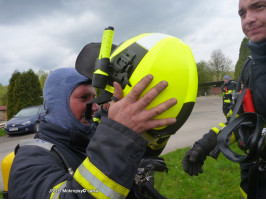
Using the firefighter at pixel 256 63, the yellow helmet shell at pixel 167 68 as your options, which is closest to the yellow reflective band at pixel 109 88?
the yellow helmet shell at pixel 167 68

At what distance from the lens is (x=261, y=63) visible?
1927 millimetres

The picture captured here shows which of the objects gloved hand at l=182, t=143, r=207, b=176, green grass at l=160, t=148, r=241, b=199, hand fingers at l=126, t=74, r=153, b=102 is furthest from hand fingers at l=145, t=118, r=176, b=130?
green grass at l=160, t=148, r=241, b=199

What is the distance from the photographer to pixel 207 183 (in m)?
4.27

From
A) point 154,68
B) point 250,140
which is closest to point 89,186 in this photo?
point 154,68

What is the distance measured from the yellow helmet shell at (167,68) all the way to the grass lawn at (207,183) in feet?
8.64

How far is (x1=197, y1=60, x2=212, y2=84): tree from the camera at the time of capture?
37719mm

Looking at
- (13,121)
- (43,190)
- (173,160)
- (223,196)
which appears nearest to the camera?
(43,190)

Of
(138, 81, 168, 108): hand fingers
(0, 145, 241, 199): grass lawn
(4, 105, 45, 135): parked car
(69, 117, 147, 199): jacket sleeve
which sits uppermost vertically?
(138, 81, 168, 108): hand fingers

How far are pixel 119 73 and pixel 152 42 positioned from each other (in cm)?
31

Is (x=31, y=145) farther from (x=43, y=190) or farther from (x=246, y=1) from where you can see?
(x=246, y=1)

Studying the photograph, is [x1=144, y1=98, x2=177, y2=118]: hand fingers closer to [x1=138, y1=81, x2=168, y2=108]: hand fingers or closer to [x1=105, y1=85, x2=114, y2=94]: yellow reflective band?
[x1=138, y1=81, x2=168, y2=108]: hand fingers

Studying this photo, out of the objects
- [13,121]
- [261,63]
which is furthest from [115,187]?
[13,121]

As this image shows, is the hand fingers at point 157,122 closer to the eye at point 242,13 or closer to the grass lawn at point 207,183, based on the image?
the eye at point 242,13

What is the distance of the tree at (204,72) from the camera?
37.7 meters
